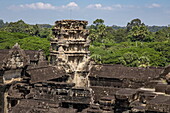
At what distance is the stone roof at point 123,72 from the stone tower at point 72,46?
4.14ft

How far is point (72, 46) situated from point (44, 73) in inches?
230

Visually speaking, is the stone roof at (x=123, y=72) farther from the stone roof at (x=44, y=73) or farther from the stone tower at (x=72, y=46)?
the stone roof at (x=44, y=73)

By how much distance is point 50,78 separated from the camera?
25.4 meters

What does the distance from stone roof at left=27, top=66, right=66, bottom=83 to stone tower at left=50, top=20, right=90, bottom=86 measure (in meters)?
1.66

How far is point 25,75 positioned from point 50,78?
2573 mm

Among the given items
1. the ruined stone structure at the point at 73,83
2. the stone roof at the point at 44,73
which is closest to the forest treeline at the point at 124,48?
the ruined stone structure at the point at 73,83

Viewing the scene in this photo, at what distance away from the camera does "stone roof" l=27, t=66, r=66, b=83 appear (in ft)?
77.6

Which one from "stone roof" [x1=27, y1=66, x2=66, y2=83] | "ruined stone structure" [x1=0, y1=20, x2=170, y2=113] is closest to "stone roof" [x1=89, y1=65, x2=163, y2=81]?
"ruined stone structure" [x1=0, y1=20, x2=170, y2=113]

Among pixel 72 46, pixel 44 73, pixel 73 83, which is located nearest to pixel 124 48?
pixel 72 46

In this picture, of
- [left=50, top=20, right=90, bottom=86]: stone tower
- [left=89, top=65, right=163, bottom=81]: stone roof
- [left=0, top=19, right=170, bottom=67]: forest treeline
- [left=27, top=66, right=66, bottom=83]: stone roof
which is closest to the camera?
[left=27, top=66, right=66, bottom=83]: stone roof

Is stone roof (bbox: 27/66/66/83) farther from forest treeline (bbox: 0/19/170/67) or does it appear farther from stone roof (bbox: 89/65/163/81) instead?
forest treeline (bbox: 0/19/170/67)

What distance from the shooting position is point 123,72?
28.5 meters

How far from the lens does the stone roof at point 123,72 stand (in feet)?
90.8

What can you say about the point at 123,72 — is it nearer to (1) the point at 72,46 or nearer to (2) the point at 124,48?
(1) the point at 72,46
